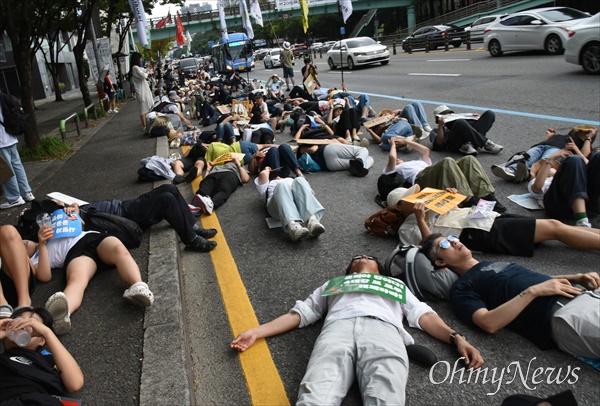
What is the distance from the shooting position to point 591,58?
11.4 m

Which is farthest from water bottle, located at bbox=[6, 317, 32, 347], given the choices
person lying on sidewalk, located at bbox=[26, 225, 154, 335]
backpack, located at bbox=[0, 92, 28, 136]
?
backpack, located at bbox=[0, 92, 28, 136]

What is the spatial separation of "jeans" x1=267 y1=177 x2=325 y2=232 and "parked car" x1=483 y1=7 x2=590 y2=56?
46.3ft

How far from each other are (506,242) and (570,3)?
130ft

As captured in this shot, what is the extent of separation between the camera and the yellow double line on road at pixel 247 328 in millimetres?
2787

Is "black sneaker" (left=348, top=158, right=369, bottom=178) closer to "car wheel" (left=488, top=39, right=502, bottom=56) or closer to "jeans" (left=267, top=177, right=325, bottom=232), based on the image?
"jeans" (left=267, top=177, right=325, bottom=232)

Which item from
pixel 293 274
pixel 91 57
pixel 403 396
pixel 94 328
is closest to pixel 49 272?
pixel 94 328

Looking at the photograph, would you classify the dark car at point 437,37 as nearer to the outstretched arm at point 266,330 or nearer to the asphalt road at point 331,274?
the asphalt road at point 331,274

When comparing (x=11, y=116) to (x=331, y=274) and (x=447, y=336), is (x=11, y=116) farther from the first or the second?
(x=447, y=336)

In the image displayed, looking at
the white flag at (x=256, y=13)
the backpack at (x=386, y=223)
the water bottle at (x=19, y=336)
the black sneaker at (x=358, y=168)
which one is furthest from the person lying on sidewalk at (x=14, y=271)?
the white flag at (x=256, y=13)

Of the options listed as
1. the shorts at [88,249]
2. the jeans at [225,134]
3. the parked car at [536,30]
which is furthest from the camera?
the parked car at [536,30]

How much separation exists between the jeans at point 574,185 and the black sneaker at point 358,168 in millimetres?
2803

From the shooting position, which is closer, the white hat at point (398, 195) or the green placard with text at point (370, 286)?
the green placard with text at point (370, 286)

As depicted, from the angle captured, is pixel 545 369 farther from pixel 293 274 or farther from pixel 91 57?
pixel 91 57

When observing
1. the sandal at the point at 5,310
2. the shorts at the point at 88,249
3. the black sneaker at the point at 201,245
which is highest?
the shorts at the point at 88,249
